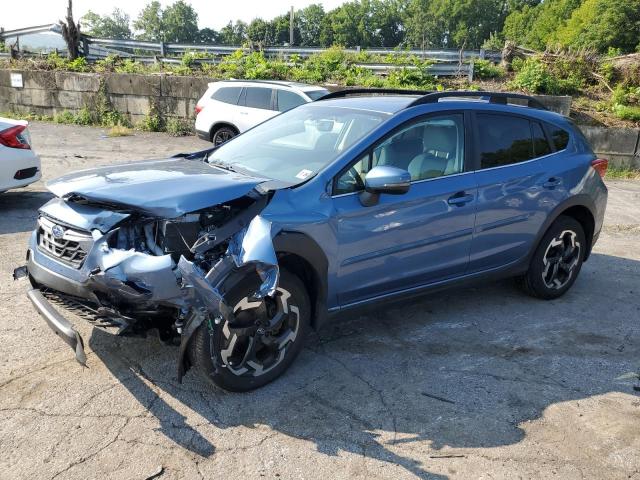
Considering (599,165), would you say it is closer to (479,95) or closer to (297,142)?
(479,95)

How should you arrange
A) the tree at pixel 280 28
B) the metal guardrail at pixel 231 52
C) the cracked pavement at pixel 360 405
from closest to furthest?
1. the cracked pavement at pixel 360 405
2. the metal guardrail at pixel 231 52
3. the tree at pixel 280 28

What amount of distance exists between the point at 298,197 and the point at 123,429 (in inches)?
63.9

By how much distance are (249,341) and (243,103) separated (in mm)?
9642

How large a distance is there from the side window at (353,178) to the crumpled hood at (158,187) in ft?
1.60

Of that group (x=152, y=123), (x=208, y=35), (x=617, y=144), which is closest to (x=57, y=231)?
(x=617, y=144)

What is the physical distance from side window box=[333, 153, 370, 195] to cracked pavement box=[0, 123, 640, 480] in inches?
44.9

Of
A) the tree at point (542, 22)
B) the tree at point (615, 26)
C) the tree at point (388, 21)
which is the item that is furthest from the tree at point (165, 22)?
the tree at point (615, 26)

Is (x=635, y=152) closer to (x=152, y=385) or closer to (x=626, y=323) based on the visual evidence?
(x=626, y=323)

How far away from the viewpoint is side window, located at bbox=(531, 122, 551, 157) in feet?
16.4

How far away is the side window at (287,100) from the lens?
38.9 feet

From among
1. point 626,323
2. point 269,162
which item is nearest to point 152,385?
point 269,162

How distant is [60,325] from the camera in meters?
3.15

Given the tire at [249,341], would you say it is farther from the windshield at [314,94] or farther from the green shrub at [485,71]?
Answer: the green shrub at [485,71]

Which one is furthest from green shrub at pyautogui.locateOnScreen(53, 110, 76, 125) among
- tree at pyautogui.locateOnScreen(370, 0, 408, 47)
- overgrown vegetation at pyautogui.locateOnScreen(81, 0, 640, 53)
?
tree at pyautogui.locateOnScreen(370, 0, 408, 47)
